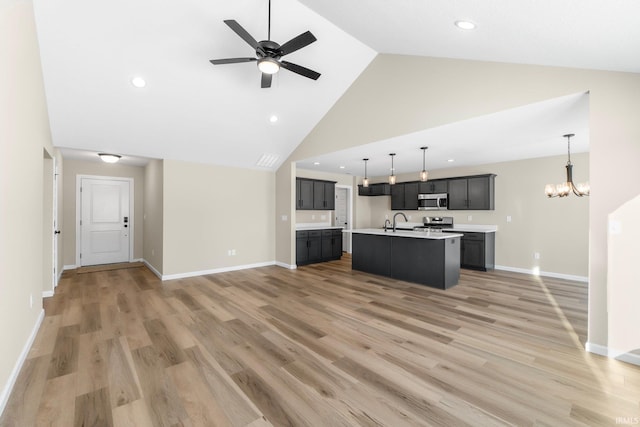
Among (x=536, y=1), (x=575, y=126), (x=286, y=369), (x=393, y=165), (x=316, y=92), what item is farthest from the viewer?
(x=393, y=165)

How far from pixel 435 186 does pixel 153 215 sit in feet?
22.1

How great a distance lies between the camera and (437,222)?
23.5 ft

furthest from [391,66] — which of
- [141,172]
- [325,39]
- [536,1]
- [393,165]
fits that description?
[141,172]

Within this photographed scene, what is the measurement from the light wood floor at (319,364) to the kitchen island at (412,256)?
0.60 meters

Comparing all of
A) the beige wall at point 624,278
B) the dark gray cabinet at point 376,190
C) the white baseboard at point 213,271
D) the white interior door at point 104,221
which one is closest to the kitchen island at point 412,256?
the beige wall at point 624,278

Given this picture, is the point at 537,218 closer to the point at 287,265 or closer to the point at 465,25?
the point at 465,25

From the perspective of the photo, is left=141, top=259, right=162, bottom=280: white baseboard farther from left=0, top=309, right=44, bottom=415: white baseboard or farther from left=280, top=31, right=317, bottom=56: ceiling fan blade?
left=280, top=31, right=317, bottom=56: ceiling fan blade

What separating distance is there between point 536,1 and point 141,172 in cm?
806

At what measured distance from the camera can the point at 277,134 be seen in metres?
5.44

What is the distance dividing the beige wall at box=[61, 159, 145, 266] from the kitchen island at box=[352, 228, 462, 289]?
5.61 m

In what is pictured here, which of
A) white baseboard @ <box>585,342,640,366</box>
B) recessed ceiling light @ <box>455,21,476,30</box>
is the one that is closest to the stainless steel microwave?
white baseboard @ <box>585,342,640,366</box>

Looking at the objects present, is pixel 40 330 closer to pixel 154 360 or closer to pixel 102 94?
pixel 154 360

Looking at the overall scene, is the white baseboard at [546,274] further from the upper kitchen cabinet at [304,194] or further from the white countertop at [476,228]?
the upper kitchen cabinet at [304,194]

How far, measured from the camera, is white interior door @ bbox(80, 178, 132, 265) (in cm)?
646
